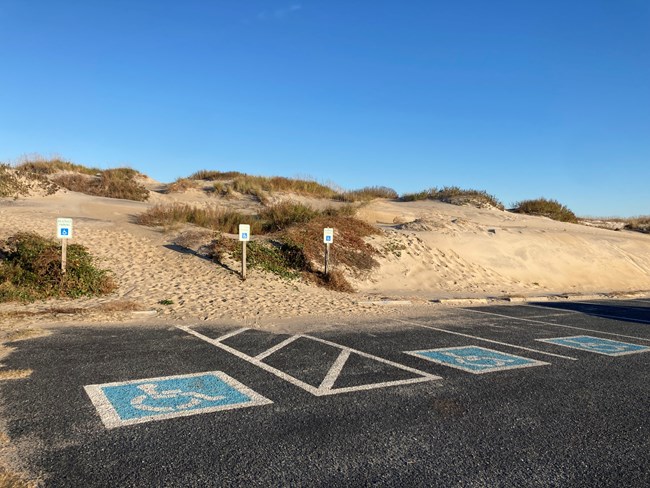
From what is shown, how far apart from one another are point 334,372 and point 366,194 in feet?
A: 105

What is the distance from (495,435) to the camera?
434 centimetres

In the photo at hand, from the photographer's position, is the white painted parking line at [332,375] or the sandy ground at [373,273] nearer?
the white painted parking line at [332,375]

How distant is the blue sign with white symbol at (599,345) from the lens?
8094mm

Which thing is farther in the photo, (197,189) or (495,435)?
(197,189)

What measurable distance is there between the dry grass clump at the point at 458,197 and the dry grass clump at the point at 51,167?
24.3m

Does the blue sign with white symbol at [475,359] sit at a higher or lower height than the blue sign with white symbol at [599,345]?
higher

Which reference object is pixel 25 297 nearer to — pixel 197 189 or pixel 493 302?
pixel 493 302

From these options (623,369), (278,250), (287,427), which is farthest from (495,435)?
(278,250)

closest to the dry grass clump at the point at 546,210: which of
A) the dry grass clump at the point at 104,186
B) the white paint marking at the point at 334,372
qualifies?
the dry grass clump at the point at 104,186

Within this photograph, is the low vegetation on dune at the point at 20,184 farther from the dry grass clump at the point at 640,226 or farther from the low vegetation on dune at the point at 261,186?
the dry grass clump at the point at 640,226

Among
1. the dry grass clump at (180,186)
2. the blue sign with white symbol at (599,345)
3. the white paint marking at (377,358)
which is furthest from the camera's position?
the dry grass clump at (180,186)

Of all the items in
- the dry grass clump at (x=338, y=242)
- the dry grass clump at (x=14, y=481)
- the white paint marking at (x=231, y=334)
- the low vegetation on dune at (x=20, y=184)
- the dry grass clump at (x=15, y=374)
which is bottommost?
the dry grass clump at (x=14, y=481)

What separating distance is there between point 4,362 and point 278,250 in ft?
36.1

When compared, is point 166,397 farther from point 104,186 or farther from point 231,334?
point 104,186
